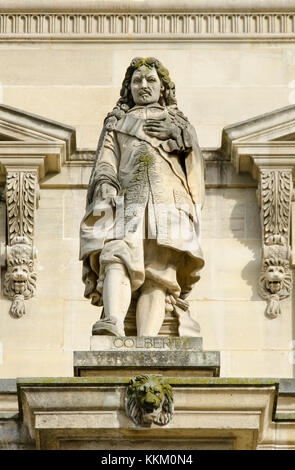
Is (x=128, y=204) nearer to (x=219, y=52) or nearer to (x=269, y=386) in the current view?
(x=269, y=386)

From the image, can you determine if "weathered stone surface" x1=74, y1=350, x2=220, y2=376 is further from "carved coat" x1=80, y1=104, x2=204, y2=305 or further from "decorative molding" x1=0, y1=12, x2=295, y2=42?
"decorative molding" x1=0, y1=12, x2=295, y2=42

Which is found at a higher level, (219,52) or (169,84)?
(219,52)

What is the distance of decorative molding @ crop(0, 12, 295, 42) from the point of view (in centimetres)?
2344

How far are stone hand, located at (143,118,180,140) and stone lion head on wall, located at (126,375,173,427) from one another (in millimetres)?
2593

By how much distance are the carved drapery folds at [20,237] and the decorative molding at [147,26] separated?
1804mm

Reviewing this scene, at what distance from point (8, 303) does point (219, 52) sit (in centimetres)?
344

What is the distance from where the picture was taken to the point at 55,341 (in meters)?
21.7

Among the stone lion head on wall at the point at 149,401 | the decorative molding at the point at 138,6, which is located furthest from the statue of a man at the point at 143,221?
the decorative molding at the point at 138,6

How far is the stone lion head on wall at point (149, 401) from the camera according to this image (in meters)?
17.7

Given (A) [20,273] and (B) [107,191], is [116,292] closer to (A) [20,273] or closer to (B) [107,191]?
(B) [107,191]

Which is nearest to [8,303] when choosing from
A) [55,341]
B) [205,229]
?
[55,341]

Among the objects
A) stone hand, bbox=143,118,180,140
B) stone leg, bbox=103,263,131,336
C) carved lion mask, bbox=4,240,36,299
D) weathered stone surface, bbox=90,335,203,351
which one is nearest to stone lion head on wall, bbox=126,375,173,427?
weathered stone surface, bbox=90,335,203,351

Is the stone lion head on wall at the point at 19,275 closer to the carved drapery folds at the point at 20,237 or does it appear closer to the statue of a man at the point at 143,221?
the carved drapery folds at the point at 20,237
